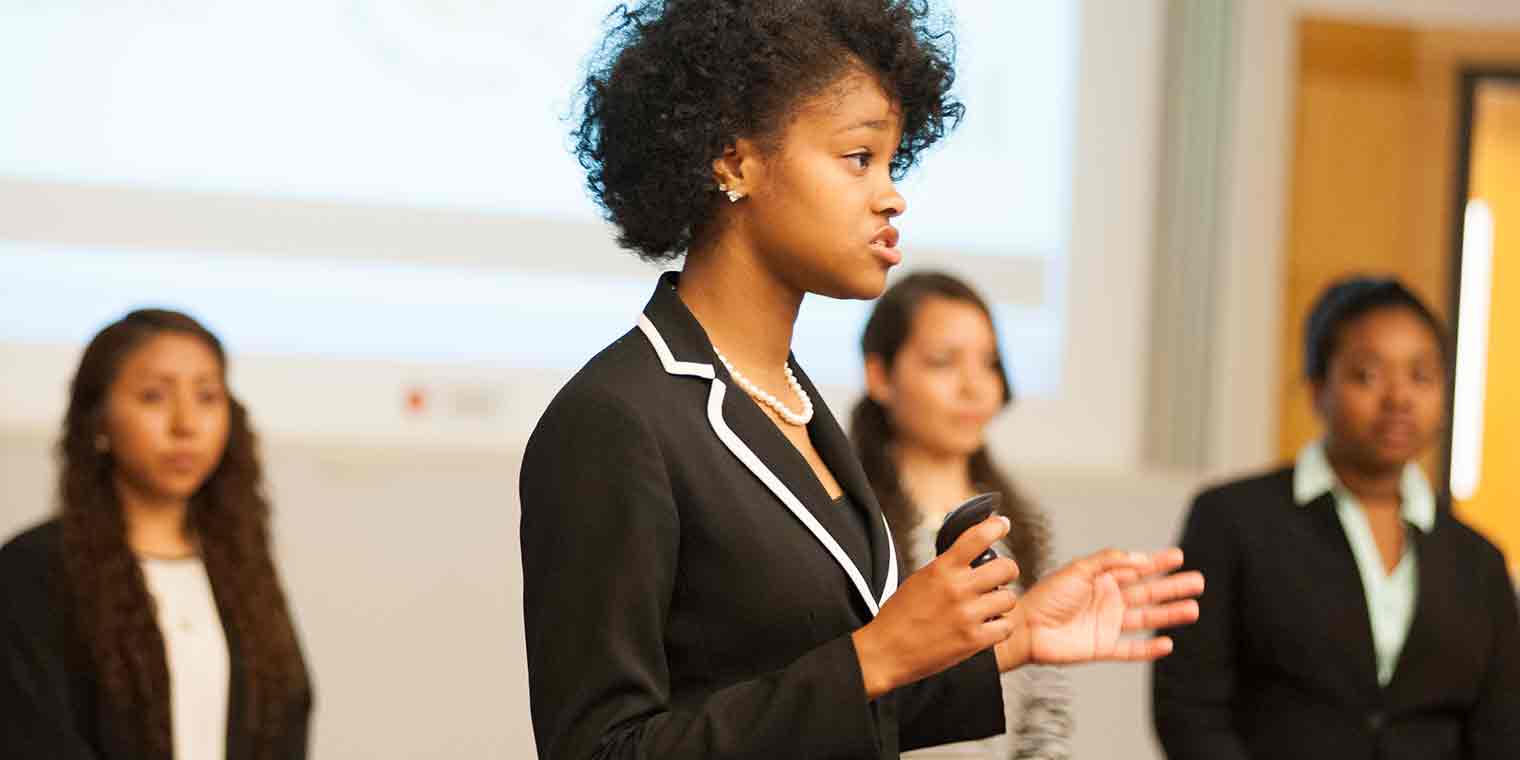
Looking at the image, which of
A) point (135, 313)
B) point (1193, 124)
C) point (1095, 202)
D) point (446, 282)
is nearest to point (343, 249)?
point (446, 282)

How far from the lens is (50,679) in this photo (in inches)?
99.0

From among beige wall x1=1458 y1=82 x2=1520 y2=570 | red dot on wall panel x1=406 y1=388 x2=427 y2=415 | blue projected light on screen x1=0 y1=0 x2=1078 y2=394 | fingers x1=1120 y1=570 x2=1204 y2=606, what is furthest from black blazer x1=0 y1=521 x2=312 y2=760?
beige wall x1=1458 y1=82 x2=1520 y2=570

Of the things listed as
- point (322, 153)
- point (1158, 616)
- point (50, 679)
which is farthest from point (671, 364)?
point (322, 153)

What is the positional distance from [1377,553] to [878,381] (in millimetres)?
800

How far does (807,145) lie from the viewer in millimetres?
1448

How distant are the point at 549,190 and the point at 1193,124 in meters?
1.68

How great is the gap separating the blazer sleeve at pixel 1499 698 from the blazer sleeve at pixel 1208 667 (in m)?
0.35

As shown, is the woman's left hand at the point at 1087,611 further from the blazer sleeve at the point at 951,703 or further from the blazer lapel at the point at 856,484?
the blazer lapel at the point at 856,484

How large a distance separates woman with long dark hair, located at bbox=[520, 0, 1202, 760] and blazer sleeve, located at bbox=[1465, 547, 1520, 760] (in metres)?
1.30

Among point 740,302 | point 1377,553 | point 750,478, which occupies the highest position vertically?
point 740,302

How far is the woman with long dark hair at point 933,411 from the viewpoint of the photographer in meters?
2.64

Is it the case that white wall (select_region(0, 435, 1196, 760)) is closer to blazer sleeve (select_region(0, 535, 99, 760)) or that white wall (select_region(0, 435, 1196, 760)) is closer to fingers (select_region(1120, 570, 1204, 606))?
blazer sleeve (select_region(0, 535, 99, 760))

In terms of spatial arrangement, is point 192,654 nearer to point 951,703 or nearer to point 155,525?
point 155,525

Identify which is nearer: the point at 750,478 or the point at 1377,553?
the point at 750,478
